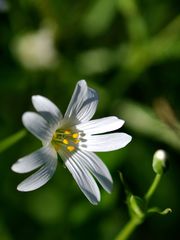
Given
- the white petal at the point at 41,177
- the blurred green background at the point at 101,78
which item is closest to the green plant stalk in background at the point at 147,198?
the white petal at the point at 41,177

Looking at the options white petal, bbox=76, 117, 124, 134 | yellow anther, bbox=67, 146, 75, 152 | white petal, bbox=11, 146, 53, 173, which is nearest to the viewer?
white petal, bbox=11, 146, 53, 173

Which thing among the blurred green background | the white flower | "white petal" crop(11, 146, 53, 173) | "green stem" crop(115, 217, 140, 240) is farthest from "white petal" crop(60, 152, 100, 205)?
the blurred green background

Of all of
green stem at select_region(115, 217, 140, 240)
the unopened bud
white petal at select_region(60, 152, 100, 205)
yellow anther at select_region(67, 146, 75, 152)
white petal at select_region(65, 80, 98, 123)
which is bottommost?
green stem at select_region(115, 217, 140, 240)

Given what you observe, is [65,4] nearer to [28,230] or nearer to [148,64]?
[148,64]

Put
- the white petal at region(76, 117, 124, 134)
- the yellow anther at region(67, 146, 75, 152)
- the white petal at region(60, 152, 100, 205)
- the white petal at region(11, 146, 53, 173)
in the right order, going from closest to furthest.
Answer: the white petal at region(11, 146, 53, 173), the white petal at region(60, 152, 100, 205), the white petal at region(76, 117, 124, 134), the yellow anther at region(67, 146, 75, 152)

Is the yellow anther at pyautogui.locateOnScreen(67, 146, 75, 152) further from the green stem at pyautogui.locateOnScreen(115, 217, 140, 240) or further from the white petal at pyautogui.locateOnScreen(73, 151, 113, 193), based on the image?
the green stem at pyautogui.locateOnScreen(115, 217, 140, 240)

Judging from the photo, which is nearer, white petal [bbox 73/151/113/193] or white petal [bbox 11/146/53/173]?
white petal [bbox 11/146/53/173]

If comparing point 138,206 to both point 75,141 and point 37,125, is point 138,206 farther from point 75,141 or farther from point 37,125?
point 37,125
